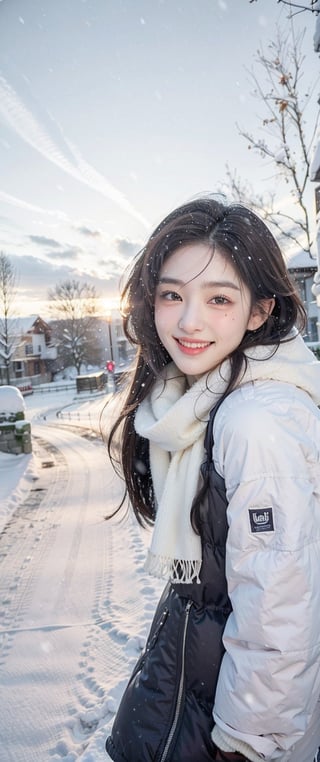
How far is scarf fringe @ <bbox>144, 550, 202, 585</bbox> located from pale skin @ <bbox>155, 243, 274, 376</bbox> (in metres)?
0.53

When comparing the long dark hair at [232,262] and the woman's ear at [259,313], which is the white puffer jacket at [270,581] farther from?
the woman's ear at [259,313]

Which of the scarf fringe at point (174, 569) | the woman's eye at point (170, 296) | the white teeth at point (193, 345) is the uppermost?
the woman's eye at point (170, 296)

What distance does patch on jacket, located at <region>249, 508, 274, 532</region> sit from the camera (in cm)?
106

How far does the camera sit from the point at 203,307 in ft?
4.47

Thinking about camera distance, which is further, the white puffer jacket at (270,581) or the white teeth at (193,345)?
the white teeth at (193,345)

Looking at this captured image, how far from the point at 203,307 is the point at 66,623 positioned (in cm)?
361

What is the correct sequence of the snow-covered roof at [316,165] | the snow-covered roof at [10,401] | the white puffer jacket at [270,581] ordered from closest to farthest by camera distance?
the white puffer jacket at [270,581] < the snow-covered roof at [316,165] < the snow-covered roof at [10,401]

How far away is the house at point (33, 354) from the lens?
141ft

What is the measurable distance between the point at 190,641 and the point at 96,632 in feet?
9.74

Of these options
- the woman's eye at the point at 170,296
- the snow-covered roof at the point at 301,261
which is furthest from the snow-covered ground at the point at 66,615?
the snow-covered roof at the point at 301,261

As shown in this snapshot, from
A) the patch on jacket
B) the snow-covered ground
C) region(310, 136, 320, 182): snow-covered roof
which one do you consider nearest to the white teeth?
the patch on jacket

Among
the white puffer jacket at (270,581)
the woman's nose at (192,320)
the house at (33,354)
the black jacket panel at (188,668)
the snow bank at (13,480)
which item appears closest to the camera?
the white puffer jacket at (270,581)

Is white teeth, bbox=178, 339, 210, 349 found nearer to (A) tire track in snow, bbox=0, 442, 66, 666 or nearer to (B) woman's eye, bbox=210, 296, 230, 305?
(B) woman's eye, bbox=210, 296, 230, 305

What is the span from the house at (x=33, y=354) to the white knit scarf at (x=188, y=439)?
40.4 m
